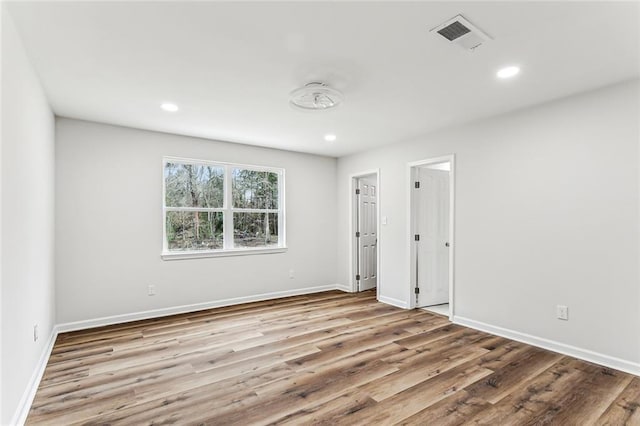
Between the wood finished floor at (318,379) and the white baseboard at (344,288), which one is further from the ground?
the wood finished floor at (318,379)

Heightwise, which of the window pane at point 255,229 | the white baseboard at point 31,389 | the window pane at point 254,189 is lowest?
the white baseboard at point 31,389

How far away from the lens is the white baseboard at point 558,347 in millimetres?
2791

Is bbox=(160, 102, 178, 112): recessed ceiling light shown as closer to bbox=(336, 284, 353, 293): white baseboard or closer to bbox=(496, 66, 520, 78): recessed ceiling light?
bbox=(496, 66, 520, 78): recessed ceiling light

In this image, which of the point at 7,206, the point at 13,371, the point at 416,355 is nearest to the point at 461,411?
the point at 416,355

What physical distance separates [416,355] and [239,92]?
2933 millimetres

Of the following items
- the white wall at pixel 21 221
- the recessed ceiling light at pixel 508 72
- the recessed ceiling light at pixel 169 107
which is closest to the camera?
the white wall at pixel 21 221

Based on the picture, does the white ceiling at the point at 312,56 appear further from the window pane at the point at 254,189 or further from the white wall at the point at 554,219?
the window pane at the point at 254,189

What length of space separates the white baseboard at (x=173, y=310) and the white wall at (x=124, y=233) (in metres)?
0.05

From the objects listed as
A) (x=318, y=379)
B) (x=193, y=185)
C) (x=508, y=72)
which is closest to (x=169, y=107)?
(x=193, y=185)

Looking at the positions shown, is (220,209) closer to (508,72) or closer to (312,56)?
(312,56)

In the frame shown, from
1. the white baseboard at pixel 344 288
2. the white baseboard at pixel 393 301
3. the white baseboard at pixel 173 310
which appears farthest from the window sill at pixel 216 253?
the white baseboard at pixel 393 301

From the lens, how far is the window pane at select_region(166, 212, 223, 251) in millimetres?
4582

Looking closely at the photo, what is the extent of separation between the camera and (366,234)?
6.06 meters

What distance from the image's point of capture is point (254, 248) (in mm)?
5254
